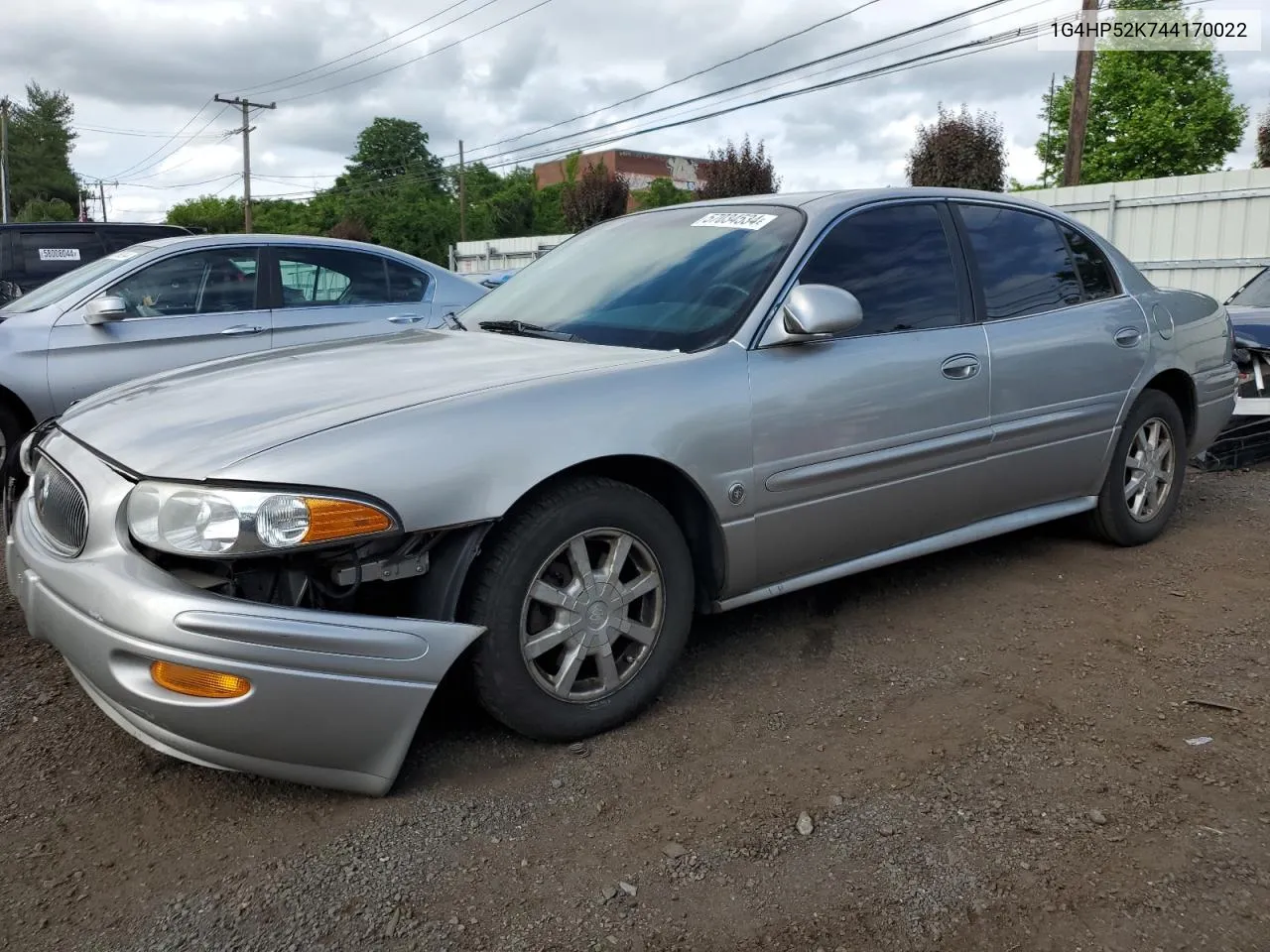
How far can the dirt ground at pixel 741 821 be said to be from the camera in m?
2.16

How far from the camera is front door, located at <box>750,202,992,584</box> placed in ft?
10.7

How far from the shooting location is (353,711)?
244 centimetres

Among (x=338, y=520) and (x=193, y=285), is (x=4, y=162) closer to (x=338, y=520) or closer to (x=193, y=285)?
(x=193, y=285)

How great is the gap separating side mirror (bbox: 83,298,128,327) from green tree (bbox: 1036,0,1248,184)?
A: 133 ft

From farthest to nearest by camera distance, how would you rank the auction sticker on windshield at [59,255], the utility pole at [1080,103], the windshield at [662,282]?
the utility pole at [1080,103] → the auction sticker on windshield at [59,255] → the windshield at [662,282]

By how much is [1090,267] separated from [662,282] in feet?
7.02

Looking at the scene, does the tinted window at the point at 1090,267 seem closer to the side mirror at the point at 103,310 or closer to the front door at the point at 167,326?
the front door at the point at 167,326

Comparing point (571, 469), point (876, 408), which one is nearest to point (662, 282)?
point (876, 408)

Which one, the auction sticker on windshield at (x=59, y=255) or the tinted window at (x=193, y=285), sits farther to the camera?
the auction sticker on windshield at (x=59, y=255)

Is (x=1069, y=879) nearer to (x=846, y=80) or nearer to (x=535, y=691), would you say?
(x=535, y=691)

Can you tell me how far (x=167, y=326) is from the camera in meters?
6.21

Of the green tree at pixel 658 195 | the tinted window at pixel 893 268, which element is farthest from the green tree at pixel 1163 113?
the tinted window at pixel 893 268

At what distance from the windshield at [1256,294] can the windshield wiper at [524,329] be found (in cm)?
586

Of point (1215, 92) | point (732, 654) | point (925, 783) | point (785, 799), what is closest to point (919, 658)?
point (732, 654)
